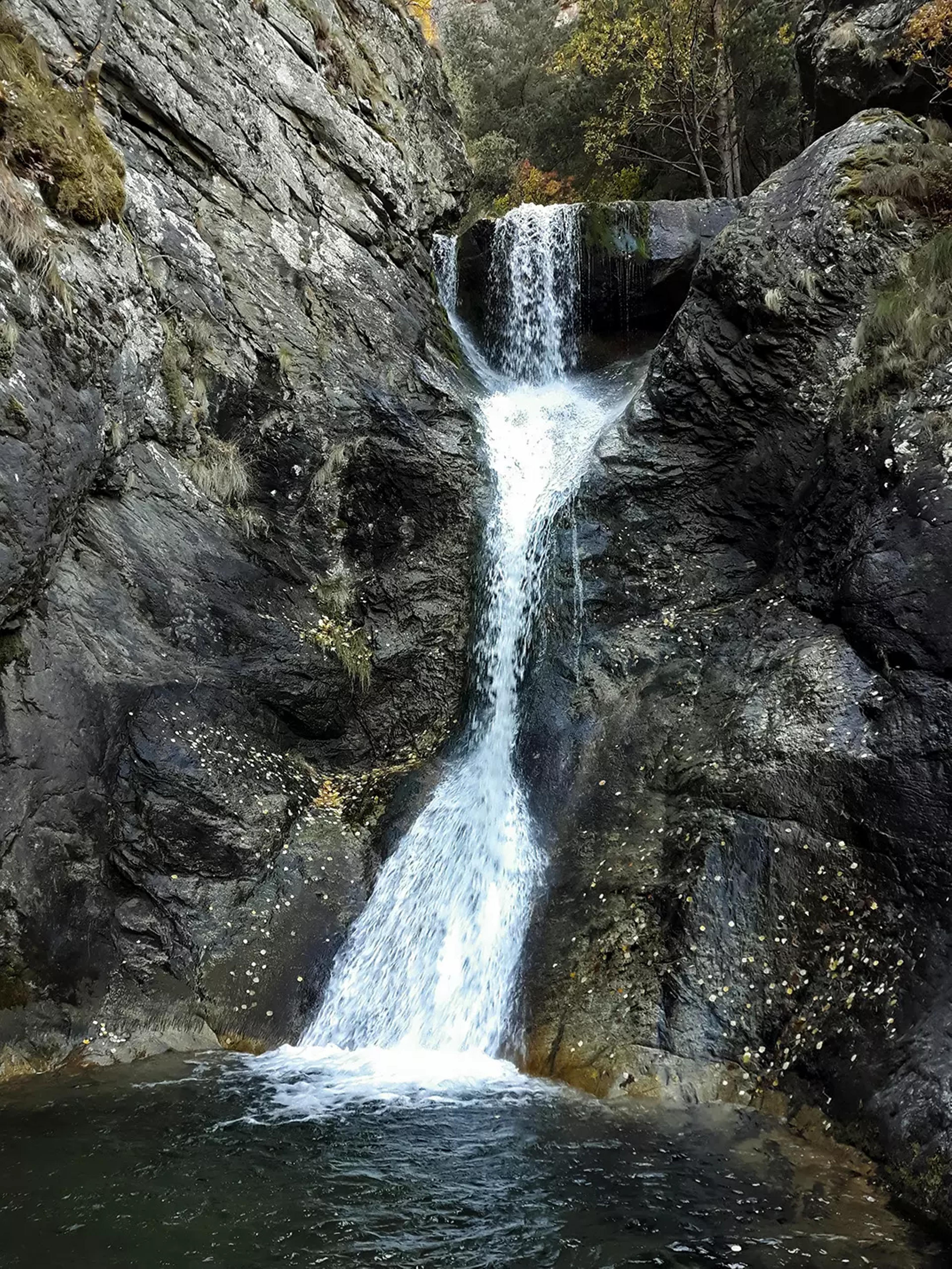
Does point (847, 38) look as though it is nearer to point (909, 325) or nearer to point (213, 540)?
point (909, 325)

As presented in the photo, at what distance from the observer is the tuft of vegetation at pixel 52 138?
8484mm

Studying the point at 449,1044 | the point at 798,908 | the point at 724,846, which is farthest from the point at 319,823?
the point at 798,908

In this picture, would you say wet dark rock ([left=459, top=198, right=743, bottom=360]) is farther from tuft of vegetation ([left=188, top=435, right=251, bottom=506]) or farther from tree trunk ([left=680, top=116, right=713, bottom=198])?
tuft of vegetation ([left=188, top=435, right=251, bottom=506])

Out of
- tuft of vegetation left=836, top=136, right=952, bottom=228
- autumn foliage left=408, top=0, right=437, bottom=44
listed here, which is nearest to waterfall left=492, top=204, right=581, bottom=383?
tuft of vegetation left=836, top=136, right=952, bottom=228

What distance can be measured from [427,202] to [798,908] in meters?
13.4

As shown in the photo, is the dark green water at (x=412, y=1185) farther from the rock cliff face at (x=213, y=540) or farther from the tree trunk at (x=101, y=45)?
the tree trunk at (x=101, y=45)

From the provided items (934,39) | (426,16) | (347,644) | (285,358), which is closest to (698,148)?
(934,39)

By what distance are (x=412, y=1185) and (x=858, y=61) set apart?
15627mm

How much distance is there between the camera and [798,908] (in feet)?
24.1

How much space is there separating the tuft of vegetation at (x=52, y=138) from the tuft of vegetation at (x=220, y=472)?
8.64ft

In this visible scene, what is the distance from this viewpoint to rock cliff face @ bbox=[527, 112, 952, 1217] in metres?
6.77

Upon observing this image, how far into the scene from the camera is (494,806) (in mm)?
10156

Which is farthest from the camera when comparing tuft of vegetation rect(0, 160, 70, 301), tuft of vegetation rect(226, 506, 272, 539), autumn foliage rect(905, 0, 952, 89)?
autumn foliage rect(905, 0, 952, 89)

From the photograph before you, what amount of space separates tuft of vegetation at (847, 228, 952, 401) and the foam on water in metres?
3.72
